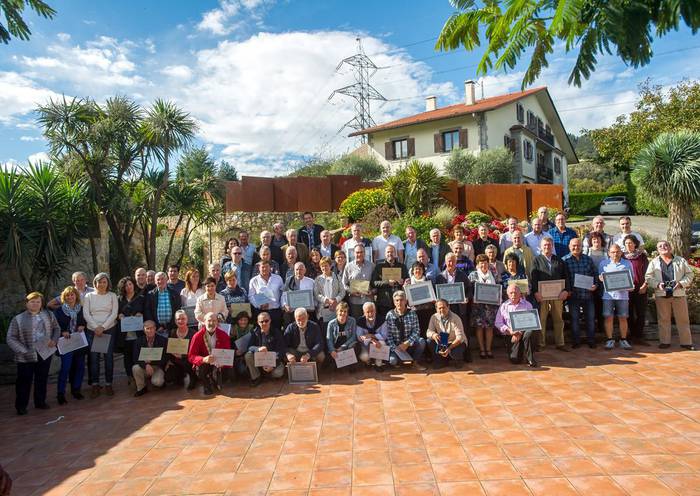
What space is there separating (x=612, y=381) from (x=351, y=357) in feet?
11.2

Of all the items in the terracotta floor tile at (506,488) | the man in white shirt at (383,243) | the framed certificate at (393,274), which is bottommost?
the terracotta floor tile at (506,488)

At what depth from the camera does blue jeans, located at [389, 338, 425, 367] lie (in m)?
6.88

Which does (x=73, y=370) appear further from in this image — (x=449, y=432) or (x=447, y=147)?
(x=447, y=147)

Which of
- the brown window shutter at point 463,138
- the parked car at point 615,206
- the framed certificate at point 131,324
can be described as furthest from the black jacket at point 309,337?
the parked car at point 615,206

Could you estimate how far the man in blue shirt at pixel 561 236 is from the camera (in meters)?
8.01

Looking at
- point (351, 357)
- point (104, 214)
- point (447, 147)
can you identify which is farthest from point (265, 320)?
point (447, 147)

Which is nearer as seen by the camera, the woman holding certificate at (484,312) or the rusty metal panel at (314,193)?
the woman holding certificate at (484,312)

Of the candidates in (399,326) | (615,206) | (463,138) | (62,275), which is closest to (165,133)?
(62,275)

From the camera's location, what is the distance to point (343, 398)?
5.86 metres

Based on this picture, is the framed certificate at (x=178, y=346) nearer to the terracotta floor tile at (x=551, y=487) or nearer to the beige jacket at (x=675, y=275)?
the terracotta floor tile at (x=551, y=487)

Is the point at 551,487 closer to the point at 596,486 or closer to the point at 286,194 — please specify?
the point at 596,486

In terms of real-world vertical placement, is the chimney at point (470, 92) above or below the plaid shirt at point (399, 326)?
above

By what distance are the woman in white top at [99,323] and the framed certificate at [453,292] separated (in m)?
4.94

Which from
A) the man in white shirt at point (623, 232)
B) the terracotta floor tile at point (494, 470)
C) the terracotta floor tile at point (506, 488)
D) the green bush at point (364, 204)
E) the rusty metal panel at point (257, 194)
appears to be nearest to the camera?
the terracotta floor tile at point (506, 488)
